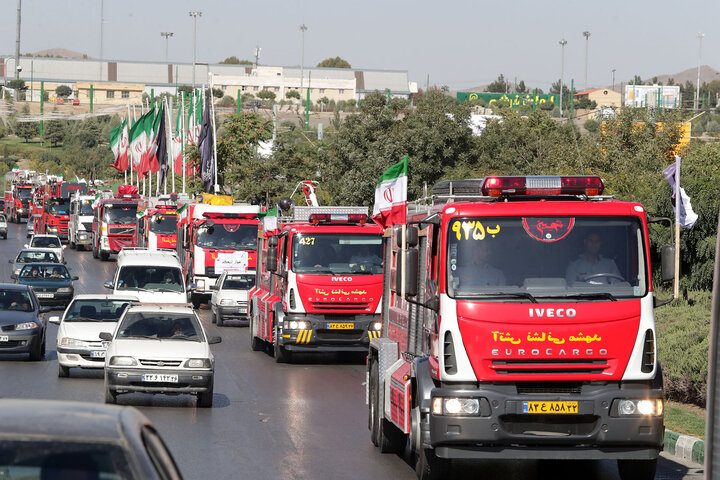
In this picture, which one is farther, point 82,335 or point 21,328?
point 21,328

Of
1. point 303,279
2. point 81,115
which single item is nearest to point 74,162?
point 81,115

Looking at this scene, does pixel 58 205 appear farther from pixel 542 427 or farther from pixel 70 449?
pixel 70 449

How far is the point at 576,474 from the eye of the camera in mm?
13359

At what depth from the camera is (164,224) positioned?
171 feet

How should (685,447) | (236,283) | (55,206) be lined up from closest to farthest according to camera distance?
(685,447)
(236,283)
(55,206)

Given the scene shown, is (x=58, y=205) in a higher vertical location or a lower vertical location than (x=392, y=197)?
lower

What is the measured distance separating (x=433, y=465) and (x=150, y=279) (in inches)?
828

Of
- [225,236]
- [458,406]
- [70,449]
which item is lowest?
[225,236]

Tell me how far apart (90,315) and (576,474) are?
11860 millimetres

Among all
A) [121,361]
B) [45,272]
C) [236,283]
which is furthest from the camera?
[45,272]

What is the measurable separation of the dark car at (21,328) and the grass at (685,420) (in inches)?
489

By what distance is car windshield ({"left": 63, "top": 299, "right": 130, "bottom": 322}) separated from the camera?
22322 millimetres

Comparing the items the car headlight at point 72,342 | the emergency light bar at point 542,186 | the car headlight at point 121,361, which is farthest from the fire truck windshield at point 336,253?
the emergency light bar at point 542,186

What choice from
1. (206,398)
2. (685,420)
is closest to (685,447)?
(685,420)
